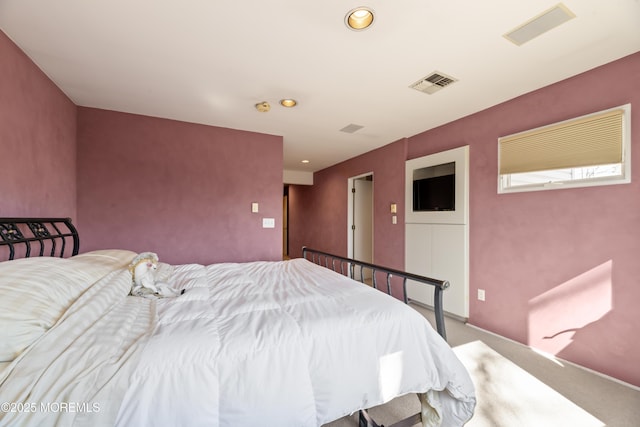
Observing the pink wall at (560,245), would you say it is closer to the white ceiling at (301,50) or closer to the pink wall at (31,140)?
the white ceiling at (301,50)

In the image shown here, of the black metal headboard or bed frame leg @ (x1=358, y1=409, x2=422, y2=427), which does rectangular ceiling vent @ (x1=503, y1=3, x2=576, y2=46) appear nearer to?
bed frame leg @ (x1=358, y1=409, x2=422, y2=427)

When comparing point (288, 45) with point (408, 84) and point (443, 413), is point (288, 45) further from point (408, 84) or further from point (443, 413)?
point (443, 413)

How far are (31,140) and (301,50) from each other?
2.12 m

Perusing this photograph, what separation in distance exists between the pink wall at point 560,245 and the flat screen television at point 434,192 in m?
0.24

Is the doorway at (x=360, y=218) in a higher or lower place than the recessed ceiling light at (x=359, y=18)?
lower

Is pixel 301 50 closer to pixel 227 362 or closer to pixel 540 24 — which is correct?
pixel 540 24

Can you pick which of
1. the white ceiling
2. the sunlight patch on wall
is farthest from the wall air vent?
the sunlight patch on wall

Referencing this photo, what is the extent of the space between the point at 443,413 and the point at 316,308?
0.86 metres

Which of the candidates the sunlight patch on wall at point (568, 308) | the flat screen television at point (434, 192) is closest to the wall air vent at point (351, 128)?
the flat screen television at point (434, 192)

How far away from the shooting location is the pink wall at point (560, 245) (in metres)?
1.89

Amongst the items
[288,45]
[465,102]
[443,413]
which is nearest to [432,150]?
[465,102]

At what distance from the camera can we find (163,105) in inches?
106

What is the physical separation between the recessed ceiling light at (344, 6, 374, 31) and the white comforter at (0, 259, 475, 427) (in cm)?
164

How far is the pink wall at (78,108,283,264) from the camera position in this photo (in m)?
2.78
